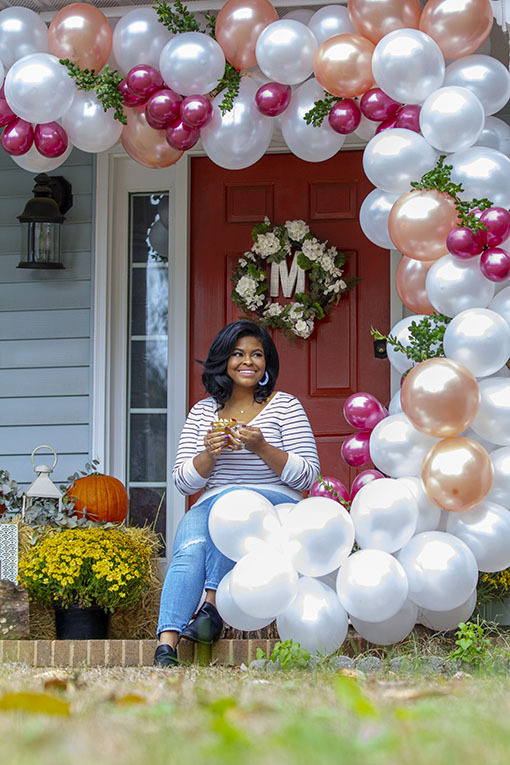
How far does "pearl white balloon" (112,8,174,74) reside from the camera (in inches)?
113

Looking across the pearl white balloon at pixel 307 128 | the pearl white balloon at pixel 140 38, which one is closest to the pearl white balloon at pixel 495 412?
the pearl white balloon at pixel 307 128

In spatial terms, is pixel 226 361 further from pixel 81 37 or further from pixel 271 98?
pixel 81 37

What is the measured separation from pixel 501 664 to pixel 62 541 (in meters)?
1.50

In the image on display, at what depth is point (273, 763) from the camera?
0.84 m

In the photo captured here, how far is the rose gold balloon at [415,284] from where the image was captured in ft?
9.02

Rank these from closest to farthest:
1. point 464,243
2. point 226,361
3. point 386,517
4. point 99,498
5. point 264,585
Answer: point 264,585
point 386,517
point 464,243
point 226,361
point 99,498

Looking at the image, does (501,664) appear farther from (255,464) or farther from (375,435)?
(255,464)

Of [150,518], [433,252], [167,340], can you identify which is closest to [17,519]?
[150,518]

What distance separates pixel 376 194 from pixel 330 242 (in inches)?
46.8

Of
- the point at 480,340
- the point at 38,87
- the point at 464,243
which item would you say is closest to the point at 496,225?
the point at 464,243

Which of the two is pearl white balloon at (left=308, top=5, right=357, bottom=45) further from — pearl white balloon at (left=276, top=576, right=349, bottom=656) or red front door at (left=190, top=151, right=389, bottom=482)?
pearl white balloon at (left=276, top=576, right=349, bottom=656)

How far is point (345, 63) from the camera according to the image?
269 centimetres

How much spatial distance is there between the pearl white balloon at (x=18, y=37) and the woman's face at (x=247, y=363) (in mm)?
1172

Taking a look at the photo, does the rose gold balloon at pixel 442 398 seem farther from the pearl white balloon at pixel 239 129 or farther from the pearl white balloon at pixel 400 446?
the pearl white balloon at pixel 239 129
